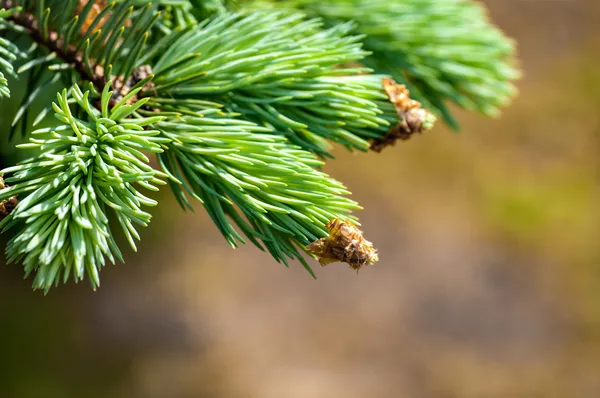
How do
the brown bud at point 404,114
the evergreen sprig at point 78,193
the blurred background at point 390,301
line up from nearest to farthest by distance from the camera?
the evergreen sprig at point 78,193, the brown bud at point 404,114, the blurred background at point 390,301

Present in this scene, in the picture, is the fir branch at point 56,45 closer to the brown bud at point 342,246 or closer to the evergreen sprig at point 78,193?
the evergreen sprig at point 78,193

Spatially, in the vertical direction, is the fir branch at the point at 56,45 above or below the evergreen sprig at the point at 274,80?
above

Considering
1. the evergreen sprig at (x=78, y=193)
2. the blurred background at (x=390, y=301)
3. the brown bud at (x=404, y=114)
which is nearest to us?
the evergreen sprig at (x=78, y=193)

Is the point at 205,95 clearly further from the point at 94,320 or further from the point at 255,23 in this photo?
the point at 94,320

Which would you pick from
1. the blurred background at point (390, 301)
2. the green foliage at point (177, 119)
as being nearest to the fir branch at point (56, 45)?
the green foliage at point (177, 119)

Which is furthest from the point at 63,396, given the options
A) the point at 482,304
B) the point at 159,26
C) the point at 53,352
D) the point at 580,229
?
the point at 580,229

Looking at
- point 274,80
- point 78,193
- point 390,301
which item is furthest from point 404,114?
point 390,301

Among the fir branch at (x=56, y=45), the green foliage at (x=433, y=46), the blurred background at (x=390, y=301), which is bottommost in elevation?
the blurred background at (x=390, y=301)

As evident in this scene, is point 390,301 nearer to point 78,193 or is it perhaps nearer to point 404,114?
point 404,114

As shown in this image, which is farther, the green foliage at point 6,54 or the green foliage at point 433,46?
the green foliage at point 433,46
